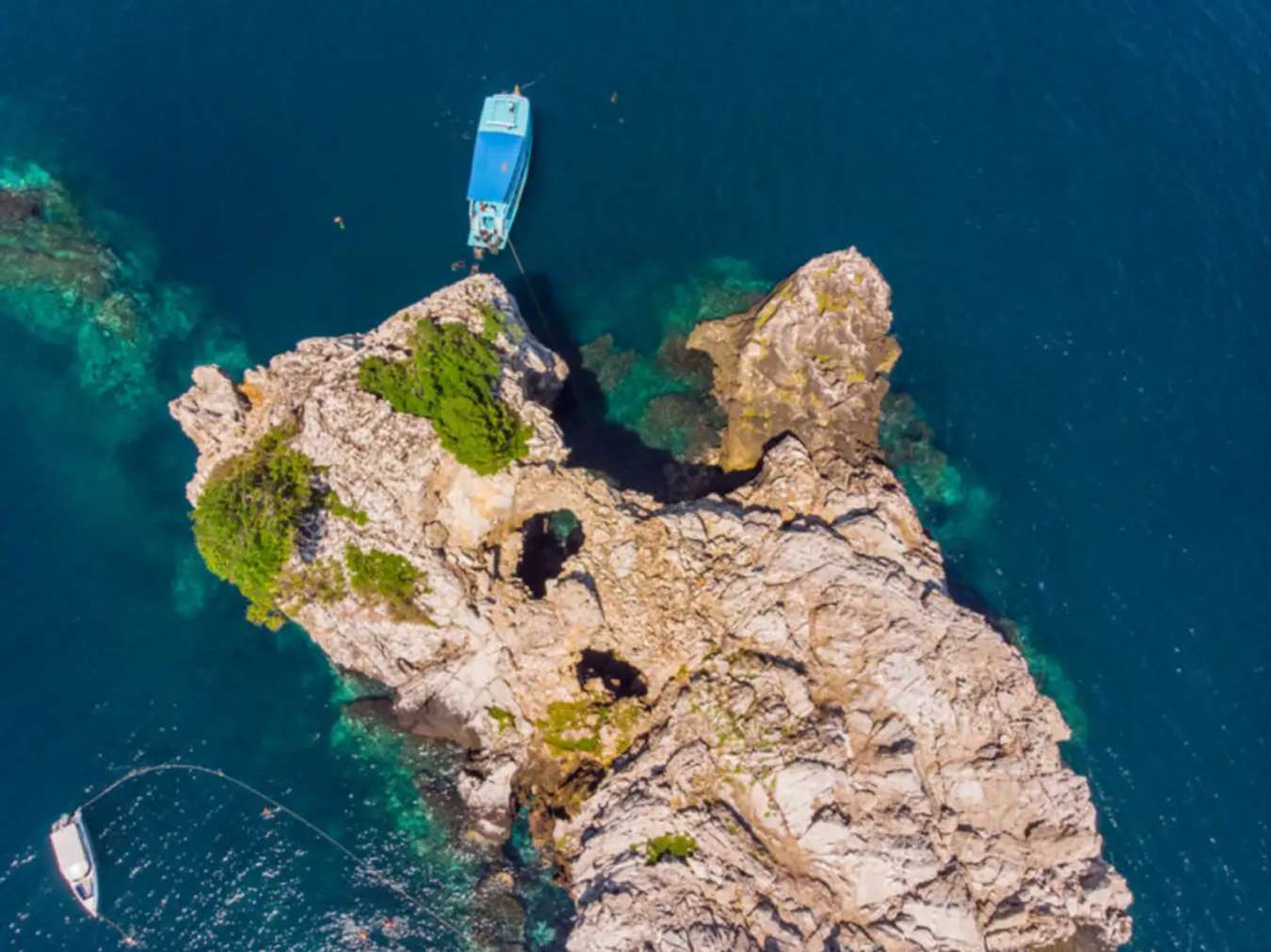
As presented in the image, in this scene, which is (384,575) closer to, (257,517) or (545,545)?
(257,517)

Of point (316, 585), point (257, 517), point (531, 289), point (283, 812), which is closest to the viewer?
point (257, 517)

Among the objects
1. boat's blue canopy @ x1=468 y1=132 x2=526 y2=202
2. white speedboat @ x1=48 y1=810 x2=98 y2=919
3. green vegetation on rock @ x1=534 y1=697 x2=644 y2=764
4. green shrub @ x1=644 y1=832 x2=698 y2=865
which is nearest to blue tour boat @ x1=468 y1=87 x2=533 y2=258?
boat's blue canopy @ x1=468 y1=132 x2=526 y2=202

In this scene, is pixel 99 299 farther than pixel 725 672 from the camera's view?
Yes

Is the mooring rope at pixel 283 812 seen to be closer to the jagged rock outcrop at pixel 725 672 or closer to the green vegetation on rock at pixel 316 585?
the jagged rock outcrop at pixel 725 672

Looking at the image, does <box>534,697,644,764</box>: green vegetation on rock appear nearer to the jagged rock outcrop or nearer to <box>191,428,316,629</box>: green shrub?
the jagged rock outcrop

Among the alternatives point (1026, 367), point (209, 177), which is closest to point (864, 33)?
point (1026, 367)

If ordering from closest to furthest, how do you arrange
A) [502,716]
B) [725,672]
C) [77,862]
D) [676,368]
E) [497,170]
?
[725,672] → [77,862] → [502,716] → [676,368] → [497,170]

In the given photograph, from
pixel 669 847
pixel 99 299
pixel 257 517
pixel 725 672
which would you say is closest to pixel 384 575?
pixel 257 517
